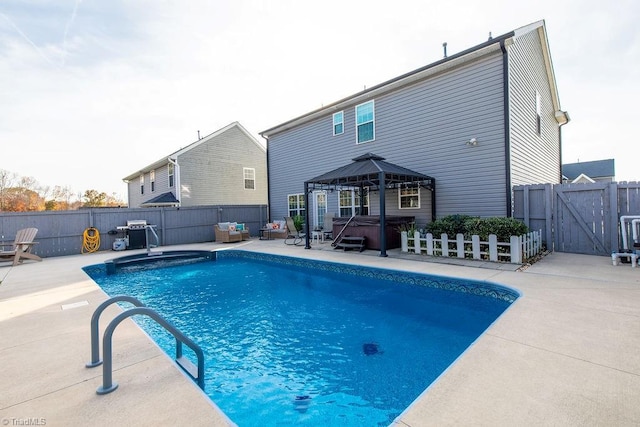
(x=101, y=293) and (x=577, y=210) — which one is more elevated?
(x=577, y=210)

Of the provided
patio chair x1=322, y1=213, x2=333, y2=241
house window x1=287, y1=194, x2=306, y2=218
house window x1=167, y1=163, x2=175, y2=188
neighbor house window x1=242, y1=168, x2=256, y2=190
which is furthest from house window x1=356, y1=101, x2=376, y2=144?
house window x1=167, y1=163, x2=175, y2=188

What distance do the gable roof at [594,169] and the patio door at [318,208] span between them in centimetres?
2426

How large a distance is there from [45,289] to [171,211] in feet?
24.7

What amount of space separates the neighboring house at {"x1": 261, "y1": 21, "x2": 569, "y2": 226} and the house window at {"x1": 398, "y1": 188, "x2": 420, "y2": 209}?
0.03 metres

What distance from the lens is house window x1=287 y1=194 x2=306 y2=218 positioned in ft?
45.1

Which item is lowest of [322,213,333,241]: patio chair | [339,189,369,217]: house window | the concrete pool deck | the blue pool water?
the blue pool water

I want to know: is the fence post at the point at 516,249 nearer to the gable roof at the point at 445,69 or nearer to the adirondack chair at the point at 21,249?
the gable roof at the point at 445,69

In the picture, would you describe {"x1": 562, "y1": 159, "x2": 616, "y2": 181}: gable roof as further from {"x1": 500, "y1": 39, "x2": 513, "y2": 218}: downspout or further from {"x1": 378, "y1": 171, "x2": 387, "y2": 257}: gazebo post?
{"x1": 378, "y1": 171, "x2": 387, "y2": 257}: gazebo post

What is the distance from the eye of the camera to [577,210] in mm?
7215

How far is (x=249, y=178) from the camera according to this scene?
18547 millimetres

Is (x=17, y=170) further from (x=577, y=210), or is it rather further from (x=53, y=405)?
(x=577, y=210)

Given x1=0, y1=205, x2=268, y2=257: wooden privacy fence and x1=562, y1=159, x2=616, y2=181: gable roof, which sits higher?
x1=562, y1=159, x2=616, y2=181: gable roof

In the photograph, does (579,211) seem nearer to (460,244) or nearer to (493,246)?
(493,246)

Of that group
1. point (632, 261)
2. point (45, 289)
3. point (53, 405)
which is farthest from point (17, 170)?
point (632, 261)
